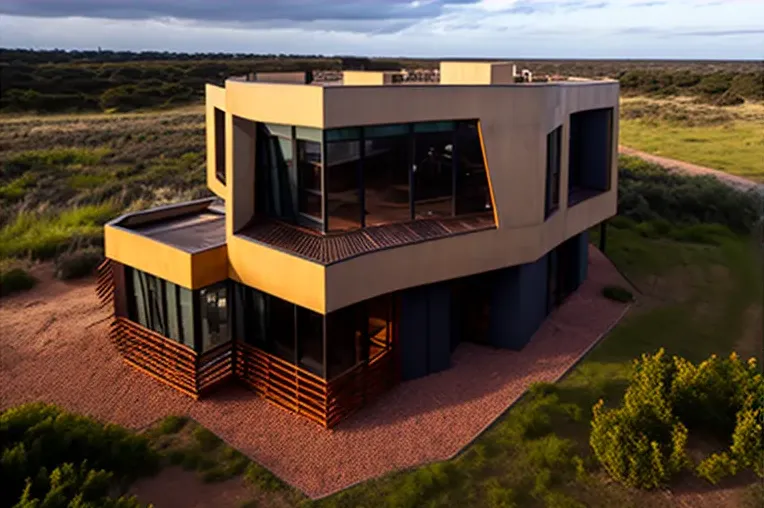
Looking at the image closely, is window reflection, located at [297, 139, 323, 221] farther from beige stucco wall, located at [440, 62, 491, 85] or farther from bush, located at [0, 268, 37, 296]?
bush, located at [0, 268, 37, 296]

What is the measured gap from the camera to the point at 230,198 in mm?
15445

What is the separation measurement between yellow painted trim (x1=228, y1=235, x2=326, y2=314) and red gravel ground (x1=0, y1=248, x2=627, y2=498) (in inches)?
105

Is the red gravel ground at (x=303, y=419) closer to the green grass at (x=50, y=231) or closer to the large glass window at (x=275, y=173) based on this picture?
the large glass window at (x=275, y=173)

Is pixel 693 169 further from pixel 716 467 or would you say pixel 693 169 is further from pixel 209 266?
pixel 209 266

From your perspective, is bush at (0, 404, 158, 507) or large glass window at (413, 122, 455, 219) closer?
bush at (0, 404, 158, 507)

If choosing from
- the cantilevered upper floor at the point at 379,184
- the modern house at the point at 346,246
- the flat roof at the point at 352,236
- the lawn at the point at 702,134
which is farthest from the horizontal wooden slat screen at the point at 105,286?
the lawn at the point at 702,134

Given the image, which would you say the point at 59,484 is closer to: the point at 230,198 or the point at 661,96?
the point at 230,198

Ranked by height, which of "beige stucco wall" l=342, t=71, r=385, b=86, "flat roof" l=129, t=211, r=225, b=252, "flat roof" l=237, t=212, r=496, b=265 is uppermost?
"beige stucco wall" l=342, t=71, r=385, b=86

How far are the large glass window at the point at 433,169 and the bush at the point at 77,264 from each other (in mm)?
14155

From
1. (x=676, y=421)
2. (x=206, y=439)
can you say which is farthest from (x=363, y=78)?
(x=676, y=421)

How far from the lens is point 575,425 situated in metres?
14.1

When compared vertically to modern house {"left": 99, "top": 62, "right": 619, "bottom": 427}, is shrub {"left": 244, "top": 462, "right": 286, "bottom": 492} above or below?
below

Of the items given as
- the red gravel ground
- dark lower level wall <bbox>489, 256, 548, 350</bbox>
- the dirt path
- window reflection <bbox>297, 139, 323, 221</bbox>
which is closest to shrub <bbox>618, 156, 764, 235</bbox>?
the dirt path

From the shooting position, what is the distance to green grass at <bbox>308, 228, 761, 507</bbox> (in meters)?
11.9
